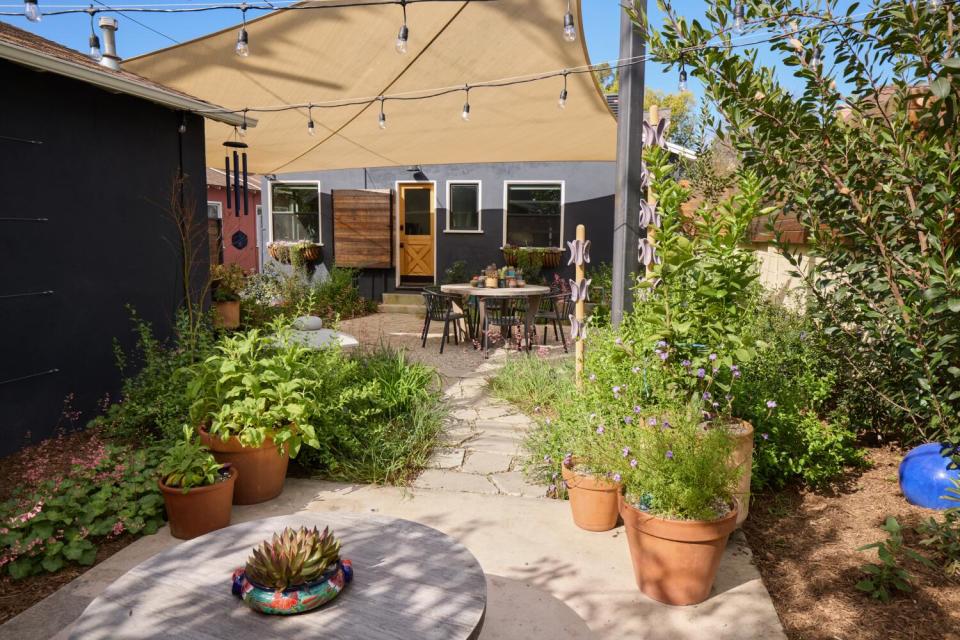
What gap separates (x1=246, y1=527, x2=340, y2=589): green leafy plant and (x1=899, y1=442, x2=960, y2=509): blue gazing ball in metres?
2.78

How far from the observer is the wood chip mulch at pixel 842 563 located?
2123 millimetres

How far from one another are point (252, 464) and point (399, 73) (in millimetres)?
3520

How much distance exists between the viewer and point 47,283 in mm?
4043

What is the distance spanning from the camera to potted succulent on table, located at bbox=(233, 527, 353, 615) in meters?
1.46

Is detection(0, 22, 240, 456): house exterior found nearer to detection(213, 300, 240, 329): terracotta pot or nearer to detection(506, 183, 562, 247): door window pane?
detection(213, 300, 240, 329): terracotta pot

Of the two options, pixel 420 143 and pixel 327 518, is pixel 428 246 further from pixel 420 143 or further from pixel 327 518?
pixel 327 518

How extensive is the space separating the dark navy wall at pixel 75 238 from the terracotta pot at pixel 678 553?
3930 millimetres

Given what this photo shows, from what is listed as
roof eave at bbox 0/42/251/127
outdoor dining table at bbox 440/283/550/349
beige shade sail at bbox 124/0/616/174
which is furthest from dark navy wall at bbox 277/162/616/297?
roof eave at bbox 0/42/251/127

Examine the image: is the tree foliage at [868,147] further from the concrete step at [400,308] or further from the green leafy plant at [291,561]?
the concrete step at [400,308]

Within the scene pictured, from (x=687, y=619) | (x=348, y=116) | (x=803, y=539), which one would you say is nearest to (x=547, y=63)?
(x=348, y=116)

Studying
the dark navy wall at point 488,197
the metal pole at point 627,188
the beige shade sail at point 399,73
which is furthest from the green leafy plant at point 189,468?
the dark navy wall at point 488,197

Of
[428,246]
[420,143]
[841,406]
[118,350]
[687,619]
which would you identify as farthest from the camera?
[428,246]

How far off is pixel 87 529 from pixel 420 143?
19.6 feet

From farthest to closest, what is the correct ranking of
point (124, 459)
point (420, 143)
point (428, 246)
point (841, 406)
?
point (428, 246) → point (420, 143) → point (841, 406) → point (124, 459)
